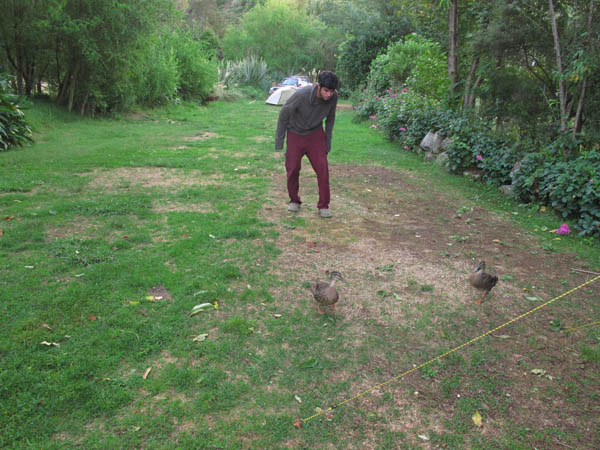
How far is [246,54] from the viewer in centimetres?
3609

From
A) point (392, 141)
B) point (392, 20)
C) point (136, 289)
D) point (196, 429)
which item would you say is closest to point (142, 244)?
point (136, 289)

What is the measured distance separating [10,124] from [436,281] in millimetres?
8406

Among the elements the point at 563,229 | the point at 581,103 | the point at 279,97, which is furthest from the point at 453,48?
the point at 279,97

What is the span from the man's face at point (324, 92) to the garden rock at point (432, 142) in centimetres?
472

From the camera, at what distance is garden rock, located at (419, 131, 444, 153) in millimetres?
8562

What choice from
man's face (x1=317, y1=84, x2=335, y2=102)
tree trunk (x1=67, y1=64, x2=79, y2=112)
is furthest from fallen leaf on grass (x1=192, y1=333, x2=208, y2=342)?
tree trunk (x1=67, y1=64, x2=79, y2=112)

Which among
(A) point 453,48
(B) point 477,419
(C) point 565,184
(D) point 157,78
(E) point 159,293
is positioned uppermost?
(A) point 453,48

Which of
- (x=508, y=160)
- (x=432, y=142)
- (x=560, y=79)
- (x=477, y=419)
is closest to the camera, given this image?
(x=477, y=419)

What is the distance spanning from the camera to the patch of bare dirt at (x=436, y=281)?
2.40 meters

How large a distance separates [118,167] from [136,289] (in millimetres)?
4564

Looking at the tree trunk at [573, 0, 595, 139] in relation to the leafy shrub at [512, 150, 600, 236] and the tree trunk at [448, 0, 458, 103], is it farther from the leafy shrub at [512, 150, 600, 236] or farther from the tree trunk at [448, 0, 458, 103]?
the tree trunk at [448, 0, 458, 103]

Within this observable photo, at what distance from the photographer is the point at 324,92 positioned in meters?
4.49

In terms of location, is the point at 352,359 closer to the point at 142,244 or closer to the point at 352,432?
the point at 352,432

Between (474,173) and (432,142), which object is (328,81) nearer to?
(474,173)
